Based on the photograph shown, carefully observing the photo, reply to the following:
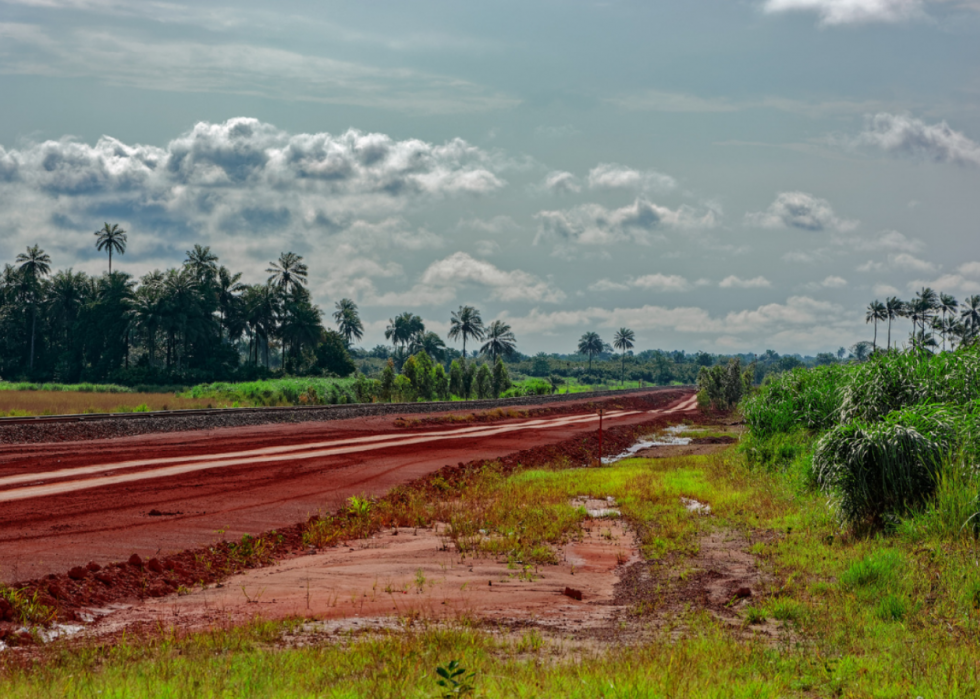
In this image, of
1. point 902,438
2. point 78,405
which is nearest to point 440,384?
point 78,405

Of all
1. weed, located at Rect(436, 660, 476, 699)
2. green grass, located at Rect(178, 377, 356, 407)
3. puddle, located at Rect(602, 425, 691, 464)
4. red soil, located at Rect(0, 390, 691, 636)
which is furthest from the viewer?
green grass, located at Rect(178, 377, 356, 407)

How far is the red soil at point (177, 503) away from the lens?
10.4 meters

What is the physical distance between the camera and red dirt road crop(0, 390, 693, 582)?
41.1 ft

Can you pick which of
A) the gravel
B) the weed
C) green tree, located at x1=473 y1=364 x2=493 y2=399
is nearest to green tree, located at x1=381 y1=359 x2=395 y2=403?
the gravel

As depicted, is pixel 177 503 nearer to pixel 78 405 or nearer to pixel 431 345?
pixel 78 405

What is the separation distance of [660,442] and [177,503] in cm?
2928

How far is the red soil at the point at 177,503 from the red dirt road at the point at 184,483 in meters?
0.03

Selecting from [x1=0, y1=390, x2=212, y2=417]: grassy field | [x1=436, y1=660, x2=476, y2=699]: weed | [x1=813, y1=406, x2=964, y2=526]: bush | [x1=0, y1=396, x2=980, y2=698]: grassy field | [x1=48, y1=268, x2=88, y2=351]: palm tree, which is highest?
[x1=48, y1=268, x2=88, y2=351]: palm tree

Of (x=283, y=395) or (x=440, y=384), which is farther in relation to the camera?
(x=440, y=384)

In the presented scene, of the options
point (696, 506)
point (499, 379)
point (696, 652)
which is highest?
point (499, 379)

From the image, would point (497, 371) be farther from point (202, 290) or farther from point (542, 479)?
point (542, 479)

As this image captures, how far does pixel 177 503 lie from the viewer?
16.2 m

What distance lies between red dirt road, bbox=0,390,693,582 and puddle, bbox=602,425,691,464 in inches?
177

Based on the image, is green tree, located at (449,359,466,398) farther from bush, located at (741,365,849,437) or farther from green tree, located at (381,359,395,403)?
bush, located at (741,365,849,437)
